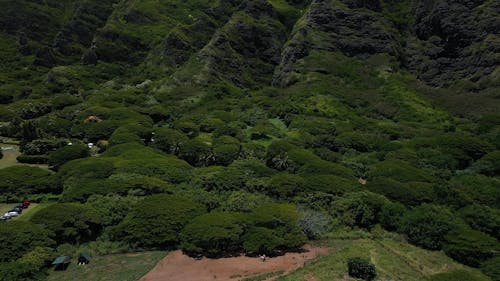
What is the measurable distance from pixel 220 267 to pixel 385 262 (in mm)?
18606

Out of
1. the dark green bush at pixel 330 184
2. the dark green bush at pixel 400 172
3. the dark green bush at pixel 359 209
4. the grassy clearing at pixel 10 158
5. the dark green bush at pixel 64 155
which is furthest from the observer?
the grassy clearing at pixel 10 158

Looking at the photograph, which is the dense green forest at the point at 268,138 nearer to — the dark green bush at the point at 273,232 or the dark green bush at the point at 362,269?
the dark green bush at the point at 273,232

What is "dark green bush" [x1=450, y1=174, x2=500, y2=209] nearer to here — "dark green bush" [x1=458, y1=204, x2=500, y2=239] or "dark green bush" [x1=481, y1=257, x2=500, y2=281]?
"dark green bush" [x1=458, y1=204, x2=500, y2=239]

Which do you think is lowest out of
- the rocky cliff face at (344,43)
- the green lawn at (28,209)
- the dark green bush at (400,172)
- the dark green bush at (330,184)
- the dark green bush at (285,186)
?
the green lawn at (28,209)

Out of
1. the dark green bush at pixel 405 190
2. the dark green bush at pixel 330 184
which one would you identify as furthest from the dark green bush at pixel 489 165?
the dark green bush at pixel 330 184

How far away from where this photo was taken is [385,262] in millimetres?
51906

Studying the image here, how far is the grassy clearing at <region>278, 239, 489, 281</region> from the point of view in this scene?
4826cm

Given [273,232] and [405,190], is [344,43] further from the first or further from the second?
[273,232]

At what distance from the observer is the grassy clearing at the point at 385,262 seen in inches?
1900

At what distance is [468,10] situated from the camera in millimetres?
167000

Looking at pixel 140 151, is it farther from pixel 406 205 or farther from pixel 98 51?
pixel 98 51

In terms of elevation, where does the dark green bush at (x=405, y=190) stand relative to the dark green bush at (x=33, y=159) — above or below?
above

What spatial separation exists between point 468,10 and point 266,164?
11592 centimetres

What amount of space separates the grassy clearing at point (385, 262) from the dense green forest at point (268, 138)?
2880mm
